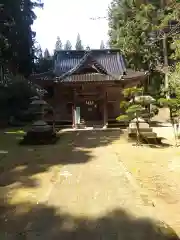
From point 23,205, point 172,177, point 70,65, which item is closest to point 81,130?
point 70,65

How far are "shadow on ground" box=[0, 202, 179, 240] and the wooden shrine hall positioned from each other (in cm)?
1398

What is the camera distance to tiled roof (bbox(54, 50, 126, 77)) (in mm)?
22781

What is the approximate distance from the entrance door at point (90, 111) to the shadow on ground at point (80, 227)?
16.3 metres

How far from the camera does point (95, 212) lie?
5008 millimetres

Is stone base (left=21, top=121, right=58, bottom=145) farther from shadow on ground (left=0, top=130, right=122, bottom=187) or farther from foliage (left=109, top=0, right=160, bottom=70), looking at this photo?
foliage (left=109, top=0, right=160, bottom=70)

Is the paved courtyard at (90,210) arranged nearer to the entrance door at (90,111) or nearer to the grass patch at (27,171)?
the grass patch at (27,171)

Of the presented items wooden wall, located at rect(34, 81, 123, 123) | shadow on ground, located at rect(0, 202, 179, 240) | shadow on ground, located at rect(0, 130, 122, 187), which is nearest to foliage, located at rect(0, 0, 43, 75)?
wooden wall, located at rect(34, 81, 123, 123)

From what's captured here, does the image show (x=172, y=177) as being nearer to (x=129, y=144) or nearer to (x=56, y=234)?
(x=56, y=234)

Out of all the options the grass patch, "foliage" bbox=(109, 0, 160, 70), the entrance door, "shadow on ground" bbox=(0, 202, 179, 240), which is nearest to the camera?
"shadow on ground" bbox=(0, 202, 179, 240)

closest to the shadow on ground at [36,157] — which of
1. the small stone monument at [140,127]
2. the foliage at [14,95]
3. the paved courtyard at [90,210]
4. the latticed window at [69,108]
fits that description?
the paved courtyard at [90,210]

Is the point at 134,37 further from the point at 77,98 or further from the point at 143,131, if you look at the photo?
the point at 143,131

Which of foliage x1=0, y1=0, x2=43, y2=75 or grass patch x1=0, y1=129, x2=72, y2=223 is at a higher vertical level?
foliage x1=0, y1=0, x2=43, y2=75

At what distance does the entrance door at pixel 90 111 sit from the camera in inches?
840

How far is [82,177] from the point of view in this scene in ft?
24.2
